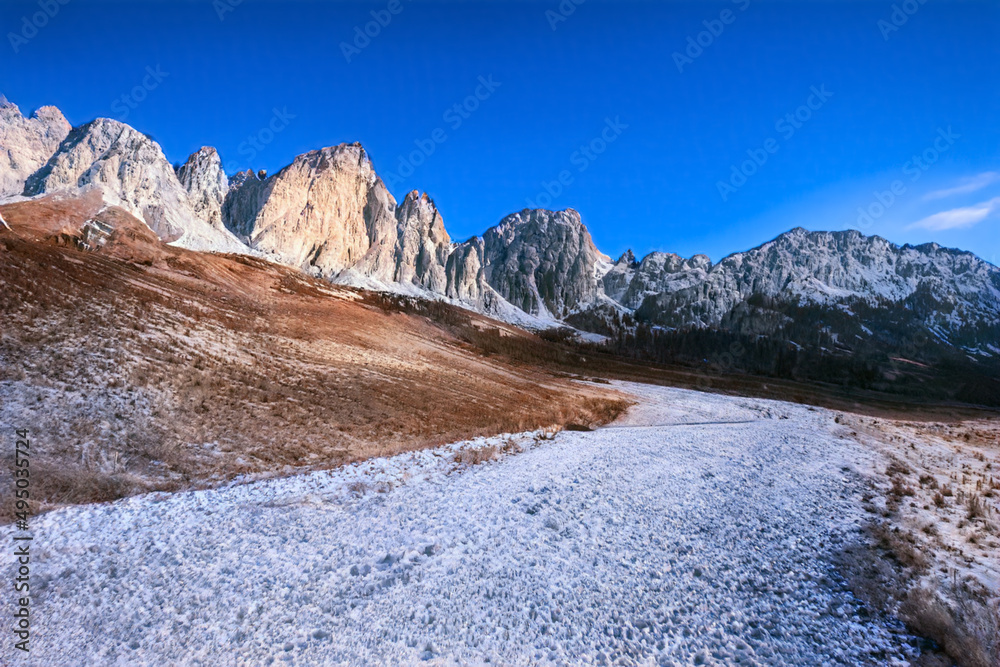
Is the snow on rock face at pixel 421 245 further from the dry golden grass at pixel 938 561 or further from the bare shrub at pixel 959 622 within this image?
the bare shrub at pixel 959 622

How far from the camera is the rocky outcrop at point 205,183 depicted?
86.8 m

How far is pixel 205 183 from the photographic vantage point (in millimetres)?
92000

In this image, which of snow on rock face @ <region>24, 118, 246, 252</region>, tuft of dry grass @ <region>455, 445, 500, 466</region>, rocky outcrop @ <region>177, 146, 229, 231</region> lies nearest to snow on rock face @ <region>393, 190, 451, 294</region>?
rocky outcrop @ <region>177, 146, 229, 231</region>

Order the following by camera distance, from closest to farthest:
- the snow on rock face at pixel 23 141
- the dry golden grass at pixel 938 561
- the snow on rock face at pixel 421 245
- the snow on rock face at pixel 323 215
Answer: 1. the dry golden grass at pixel 938 561
2. the snow on rock face at pixel 23 141
3. the snow on rock face at pixel 323 215
4. the snow on rock face at pixel 421 245

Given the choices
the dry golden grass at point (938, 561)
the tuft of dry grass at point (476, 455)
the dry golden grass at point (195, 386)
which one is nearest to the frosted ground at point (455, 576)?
the dry golden grass at point (938, 561)

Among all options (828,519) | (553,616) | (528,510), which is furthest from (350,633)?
(828,519)

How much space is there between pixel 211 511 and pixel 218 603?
422cm

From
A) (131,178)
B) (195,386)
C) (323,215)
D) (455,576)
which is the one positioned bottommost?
A: (455,576)

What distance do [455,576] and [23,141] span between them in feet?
481

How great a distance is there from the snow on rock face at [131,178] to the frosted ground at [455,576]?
74.7m

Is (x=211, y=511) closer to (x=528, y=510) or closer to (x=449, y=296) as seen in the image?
(x=528, y=510)

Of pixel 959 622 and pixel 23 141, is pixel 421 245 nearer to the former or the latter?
pixel 23 141

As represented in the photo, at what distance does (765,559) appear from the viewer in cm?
903

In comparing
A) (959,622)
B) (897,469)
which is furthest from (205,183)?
(959,622)
